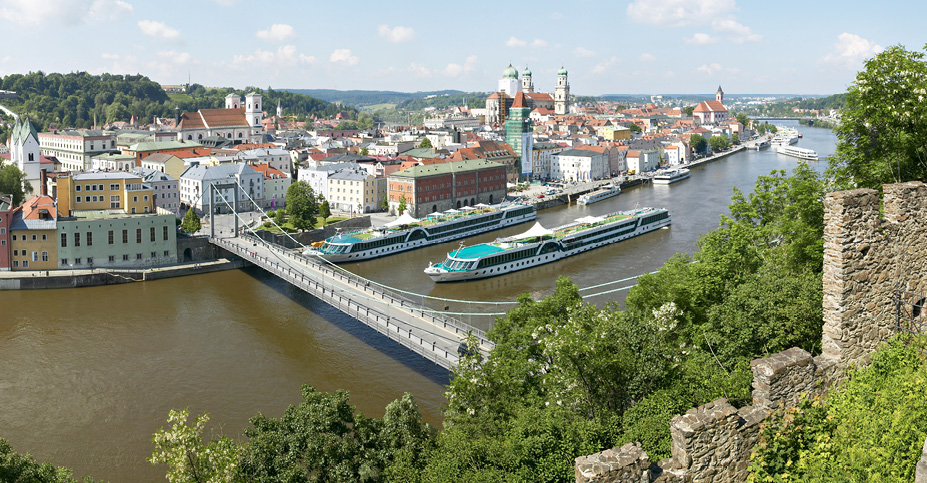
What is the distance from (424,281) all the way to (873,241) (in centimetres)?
1903

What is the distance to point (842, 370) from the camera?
15.6ft

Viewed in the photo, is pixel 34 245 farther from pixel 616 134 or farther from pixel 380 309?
pixel 616 134

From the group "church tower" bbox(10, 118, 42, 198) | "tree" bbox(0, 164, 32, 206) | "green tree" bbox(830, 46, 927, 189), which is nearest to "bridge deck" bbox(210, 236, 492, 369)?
"green tree" bbox(830, 46, 927, 189)

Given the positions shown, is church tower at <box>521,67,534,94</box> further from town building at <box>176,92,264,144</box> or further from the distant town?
town building at <box>176,92,264,144</box>

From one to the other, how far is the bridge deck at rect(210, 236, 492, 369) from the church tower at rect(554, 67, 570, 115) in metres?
79.9

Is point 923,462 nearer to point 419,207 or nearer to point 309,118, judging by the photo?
point 419,207

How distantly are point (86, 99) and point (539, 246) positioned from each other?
208ft

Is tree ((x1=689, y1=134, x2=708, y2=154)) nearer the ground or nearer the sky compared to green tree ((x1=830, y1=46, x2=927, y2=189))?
nearer the sky

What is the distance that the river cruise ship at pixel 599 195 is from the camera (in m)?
40.9

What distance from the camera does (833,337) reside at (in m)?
4.79

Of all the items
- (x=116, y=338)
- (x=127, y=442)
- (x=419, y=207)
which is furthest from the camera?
(x=419, y=207)

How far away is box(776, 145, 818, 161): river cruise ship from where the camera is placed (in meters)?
54.8

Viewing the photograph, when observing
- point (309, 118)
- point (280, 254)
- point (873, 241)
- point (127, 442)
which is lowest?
point (127, 442)

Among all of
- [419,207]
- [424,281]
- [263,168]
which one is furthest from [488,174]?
[424,281]
